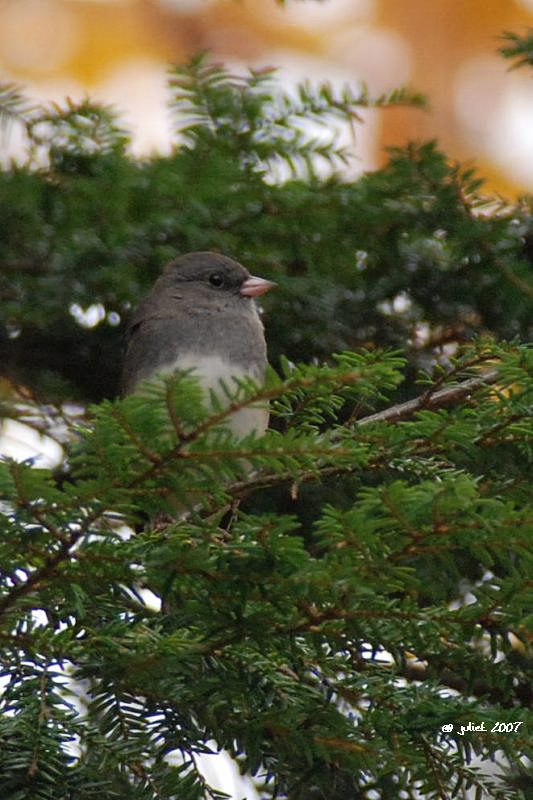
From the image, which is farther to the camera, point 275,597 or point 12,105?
point 12,105

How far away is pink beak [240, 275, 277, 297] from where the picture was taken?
2.42 metres

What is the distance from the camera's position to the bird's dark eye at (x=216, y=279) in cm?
272

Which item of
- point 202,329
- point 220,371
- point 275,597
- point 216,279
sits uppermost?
point 216,279

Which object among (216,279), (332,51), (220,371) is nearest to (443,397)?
(220,371)

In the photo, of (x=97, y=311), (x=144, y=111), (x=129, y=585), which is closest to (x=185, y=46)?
(x=144, y=111)

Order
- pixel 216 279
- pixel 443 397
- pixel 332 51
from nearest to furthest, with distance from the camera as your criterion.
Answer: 1. pixel 443 397
2. pixel 216 279
3. pixel 332 51

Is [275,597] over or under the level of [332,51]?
under

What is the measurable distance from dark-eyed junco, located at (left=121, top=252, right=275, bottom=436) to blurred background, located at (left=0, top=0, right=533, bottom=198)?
6.81ft

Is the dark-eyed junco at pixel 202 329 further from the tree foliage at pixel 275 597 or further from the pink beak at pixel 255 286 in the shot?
the tree foliage at pixel 275 597

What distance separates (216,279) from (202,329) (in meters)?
0.22

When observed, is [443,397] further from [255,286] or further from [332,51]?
[332,51]

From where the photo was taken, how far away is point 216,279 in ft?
9.00

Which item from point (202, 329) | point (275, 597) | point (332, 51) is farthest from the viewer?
point (332, 51)

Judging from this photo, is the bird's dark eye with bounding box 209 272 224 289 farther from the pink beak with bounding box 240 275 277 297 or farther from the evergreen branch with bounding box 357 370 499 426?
the evergreen branch with bounding box 357 370 499 426
